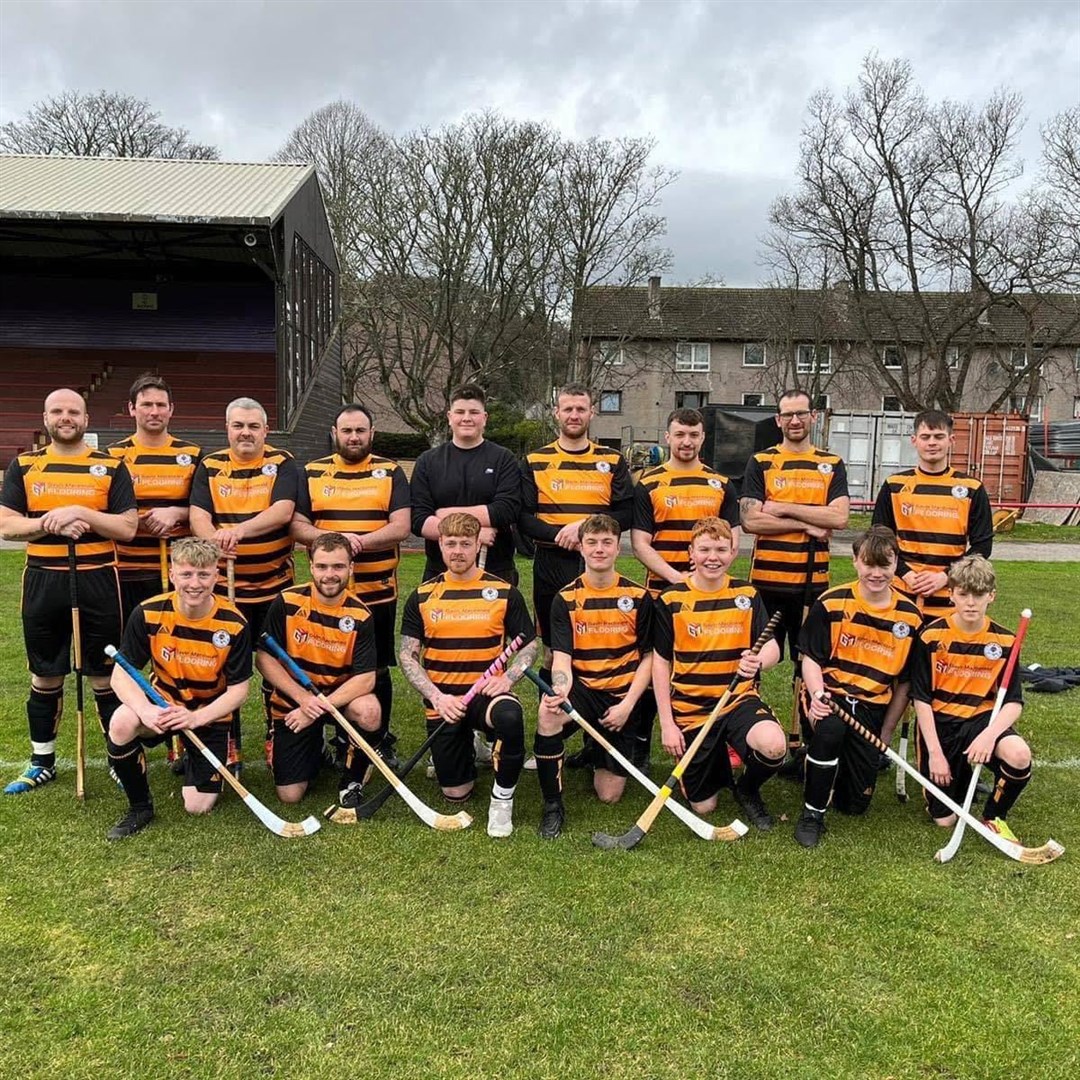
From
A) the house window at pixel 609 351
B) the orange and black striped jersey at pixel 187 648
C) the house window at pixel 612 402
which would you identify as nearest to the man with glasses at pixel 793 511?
the orange and black striped jersey at pixel 187 648

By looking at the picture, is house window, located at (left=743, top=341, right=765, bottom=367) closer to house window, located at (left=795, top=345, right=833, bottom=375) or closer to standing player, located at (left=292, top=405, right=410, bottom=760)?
house window, located at (left=795, top=345, right=833, bottom=375)

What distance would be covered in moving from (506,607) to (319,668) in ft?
3.19

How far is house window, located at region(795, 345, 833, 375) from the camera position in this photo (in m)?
31.7

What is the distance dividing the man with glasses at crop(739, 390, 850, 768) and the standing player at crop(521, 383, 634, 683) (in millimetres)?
744

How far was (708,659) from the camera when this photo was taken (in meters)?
3.90

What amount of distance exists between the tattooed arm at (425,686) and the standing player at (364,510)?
Result: 52 cm

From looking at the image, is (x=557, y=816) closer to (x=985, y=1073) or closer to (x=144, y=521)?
(x=985, y=1073)

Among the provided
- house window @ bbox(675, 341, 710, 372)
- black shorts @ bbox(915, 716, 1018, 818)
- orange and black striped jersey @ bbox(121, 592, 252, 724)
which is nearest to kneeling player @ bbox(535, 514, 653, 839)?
black shorts @ bbox(915, 716, 1018, 818)

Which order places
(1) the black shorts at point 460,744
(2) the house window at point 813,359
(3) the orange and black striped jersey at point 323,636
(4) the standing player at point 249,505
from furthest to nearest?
1. (2) the house window at point 813,359
2. (4) the standing player at point 249,505
3. (3) the orange and black striped jersey at point 323,636
4. (1) the black shorts at point 460,744

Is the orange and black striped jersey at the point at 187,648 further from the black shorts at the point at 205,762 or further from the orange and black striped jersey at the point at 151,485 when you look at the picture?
the orange and black striped jersey at the point at 151,485

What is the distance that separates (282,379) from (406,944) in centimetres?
1439

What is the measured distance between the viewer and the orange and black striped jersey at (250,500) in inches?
170

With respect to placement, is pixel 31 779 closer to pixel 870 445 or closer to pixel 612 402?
pixel 870 445

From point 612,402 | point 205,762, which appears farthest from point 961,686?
point 612,402
